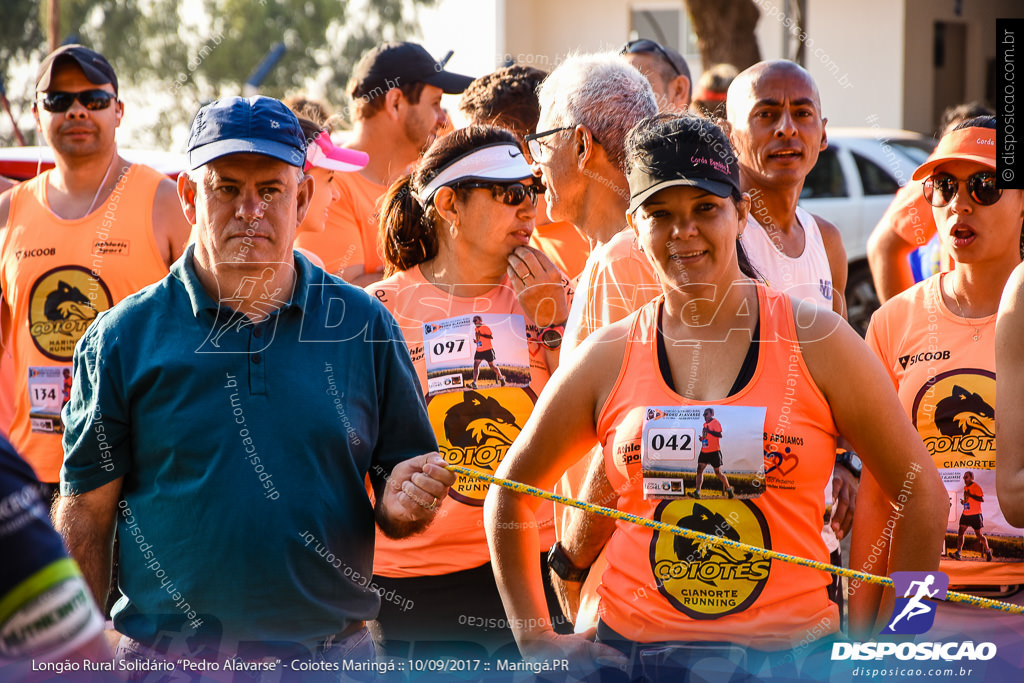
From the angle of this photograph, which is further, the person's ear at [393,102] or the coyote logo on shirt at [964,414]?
the person's ear at [393,102]

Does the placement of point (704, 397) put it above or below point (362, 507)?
above

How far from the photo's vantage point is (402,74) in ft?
18.2

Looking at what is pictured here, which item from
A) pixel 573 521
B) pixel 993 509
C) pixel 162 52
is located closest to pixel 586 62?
pixel 573 521

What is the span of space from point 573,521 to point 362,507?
566 millimetres

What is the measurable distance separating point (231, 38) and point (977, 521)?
89.1ft

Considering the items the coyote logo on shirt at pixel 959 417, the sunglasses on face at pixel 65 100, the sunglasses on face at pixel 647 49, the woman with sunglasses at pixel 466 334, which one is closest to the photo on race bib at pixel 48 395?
the sunglasses on face at pixel 65 100

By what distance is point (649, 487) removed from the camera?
2455mm

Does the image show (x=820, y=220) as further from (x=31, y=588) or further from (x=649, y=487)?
(x=31, y=588)

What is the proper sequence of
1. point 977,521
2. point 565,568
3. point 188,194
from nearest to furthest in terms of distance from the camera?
point 188,194
point 565,568
point 977,521

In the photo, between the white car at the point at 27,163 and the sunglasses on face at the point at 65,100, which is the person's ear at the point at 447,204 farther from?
the white car at the point at 27,163

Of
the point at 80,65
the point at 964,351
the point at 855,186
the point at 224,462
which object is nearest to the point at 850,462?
the point at 964,351

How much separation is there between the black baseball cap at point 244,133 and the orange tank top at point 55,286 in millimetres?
1826

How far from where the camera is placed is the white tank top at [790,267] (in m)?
3.67

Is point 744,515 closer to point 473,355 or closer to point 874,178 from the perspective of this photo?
point 473,355
